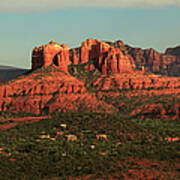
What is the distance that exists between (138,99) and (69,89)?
3313cm

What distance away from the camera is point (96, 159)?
64750 millimetres

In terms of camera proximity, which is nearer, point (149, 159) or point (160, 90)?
point (149, 159)

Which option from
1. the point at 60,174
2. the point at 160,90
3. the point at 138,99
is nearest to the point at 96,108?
the point at 138,99

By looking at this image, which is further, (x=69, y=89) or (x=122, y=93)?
(x=122, y=93)

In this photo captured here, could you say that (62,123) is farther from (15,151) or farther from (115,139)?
(15,151)

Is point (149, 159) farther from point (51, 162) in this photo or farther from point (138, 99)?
point (138, 99)

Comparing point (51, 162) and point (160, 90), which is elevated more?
point (160, 90)

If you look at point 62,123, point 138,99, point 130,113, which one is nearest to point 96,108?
point 130,113

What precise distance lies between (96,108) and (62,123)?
7118cm

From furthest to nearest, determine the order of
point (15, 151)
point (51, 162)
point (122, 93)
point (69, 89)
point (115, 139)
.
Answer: point (122, 93), point (69, 89), point (115, 139), point (15, 151), point (51, 162)

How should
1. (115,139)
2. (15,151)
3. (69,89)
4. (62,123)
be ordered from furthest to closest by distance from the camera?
(69,89)
(62,123)
(115,139)
(15,151)

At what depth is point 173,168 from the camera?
58969 millimetres

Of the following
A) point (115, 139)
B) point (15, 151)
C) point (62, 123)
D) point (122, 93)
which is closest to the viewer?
point (15, 151)

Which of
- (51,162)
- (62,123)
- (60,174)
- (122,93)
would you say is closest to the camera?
(60,174)
